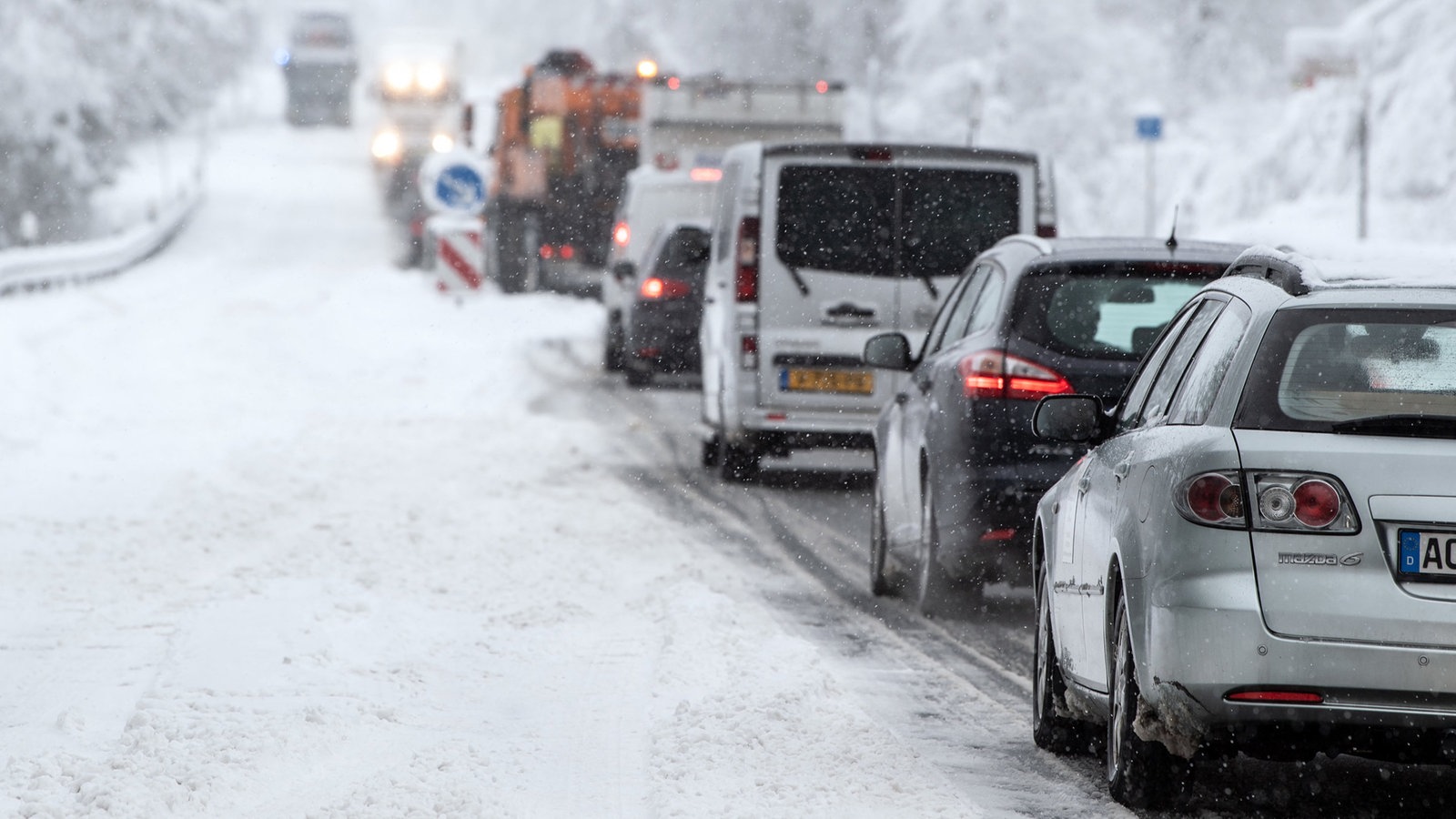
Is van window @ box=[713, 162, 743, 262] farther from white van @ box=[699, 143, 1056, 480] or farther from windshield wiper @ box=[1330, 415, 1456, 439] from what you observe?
windshield wiper @ box=[1330, 415, 1456, 439]

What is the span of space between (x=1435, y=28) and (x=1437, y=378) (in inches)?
1449

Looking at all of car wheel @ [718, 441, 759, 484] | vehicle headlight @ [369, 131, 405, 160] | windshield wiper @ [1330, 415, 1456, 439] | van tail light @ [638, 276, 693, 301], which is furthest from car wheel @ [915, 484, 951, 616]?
vehicle headlight @ [369, 131, 405, 160]

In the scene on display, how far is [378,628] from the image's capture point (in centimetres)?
891

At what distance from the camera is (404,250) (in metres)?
51.8

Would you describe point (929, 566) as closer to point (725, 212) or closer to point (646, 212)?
point (725, 212)

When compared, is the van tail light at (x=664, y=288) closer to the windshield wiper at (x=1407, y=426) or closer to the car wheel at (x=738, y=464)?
the car wheel at (x=738, y=464)

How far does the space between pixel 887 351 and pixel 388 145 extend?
170ft

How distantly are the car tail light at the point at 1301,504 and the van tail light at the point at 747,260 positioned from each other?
8920 mm

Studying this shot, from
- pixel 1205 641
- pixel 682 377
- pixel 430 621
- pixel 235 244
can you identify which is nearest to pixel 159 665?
pixel 430 621

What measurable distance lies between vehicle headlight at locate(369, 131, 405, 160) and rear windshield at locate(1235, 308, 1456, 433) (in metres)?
55.2

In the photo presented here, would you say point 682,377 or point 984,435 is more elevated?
point 984,435

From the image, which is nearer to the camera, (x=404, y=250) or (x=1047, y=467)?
(x=1047, y=467)

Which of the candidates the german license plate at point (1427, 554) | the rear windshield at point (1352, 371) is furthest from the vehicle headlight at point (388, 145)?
the german license plate at point (1427, 554)

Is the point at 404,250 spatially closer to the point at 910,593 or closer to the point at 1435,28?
the point at 1435,28
